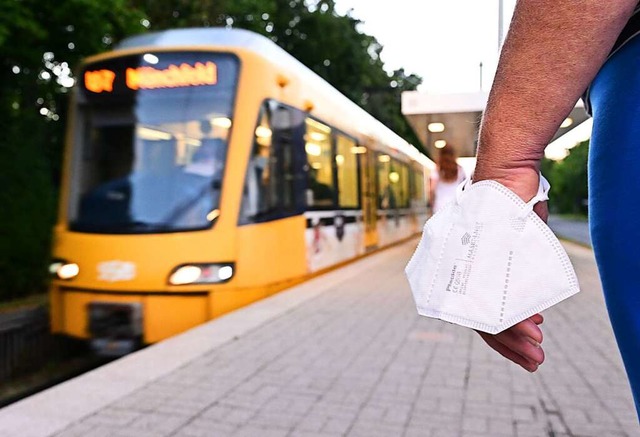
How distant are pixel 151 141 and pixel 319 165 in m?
3.26

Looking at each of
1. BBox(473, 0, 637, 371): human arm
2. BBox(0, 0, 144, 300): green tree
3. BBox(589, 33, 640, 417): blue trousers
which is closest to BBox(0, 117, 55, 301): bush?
BBox(0, 0, 144, 300): green tree

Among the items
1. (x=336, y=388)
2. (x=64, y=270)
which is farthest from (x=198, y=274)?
(x=336, y=388)

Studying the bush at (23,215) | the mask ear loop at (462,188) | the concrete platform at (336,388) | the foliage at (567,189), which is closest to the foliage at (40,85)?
the bush at (23,215)

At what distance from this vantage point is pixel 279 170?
26.3 ft

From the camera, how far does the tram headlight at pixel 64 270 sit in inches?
265

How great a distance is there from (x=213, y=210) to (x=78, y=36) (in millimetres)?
6209

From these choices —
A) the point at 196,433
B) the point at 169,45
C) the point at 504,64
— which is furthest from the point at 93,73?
the point at 504,64

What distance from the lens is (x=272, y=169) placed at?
782cm

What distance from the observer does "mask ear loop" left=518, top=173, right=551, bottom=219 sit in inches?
49.8

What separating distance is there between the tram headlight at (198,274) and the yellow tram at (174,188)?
0.03ft

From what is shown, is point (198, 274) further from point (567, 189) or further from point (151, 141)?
point (567, 189)

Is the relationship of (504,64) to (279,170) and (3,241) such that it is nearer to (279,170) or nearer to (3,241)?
(279,170)

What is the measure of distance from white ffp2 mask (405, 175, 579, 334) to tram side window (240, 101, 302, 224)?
573 cm

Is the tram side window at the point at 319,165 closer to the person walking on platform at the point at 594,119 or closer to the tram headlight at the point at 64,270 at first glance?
A: the tram headlight at the point at 64,270
